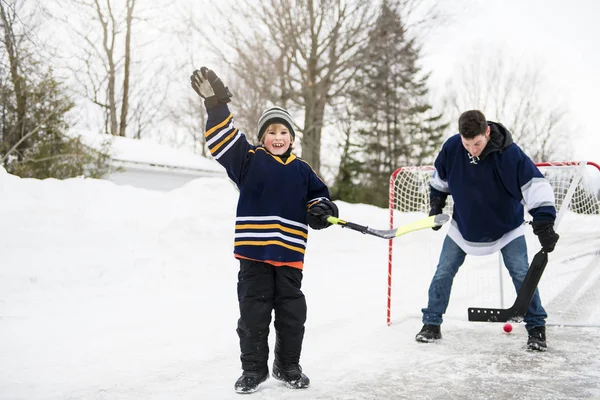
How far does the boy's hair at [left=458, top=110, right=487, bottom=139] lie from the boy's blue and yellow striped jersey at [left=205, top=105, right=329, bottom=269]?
1.20 meters

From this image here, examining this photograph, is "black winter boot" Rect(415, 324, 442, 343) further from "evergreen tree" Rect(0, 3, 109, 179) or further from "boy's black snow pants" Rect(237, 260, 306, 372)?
"evergreen tree" Rect(0, 3, 109, 179)

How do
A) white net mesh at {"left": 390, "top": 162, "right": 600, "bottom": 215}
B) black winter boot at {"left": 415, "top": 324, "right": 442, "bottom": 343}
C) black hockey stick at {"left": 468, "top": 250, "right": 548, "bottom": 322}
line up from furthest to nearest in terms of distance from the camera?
white net mesh at {"left": 390, "top": 162, "right": 600, "bottom": 215} < black winter boot at {"left": 415, "top": 324, "right": 442, "bottom": 343} < black hockey stick at {"left": 468, "top": 250, "right": 548, "bottom": 322}

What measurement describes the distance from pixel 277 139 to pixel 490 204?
156 centimetres

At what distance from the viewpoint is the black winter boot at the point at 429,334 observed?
3.62 m

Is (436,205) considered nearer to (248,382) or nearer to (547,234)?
(547,234)

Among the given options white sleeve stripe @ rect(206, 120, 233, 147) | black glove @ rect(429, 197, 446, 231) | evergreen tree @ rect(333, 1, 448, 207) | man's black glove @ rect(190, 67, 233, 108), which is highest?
evergreen tree @ rect(333, 1, 448, 207)

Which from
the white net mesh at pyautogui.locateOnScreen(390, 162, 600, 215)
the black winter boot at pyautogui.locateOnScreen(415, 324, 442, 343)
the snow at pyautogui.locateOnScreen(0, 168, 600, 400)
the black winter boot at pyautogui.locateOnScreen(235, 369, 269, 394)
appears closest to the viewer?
the black winter boot at pyautogui.locateOnScreen(235, 369, 269, 394)

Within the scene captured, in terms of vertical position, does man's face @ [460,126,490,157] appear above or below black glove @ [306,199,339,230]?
above

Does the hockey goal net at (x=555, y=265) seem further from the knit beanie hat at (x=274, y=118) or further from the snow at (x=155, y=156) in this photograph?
the snow at (x=155, y=156)

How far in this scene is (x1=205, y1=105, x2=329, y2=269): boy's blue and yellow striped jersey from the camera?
2.65 m

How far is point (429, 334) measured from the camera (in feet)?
12.0

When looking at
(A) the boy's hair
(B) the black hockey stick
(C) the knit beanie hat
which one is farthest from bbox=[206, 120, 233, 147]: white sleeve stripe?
(B) the black hockey stick

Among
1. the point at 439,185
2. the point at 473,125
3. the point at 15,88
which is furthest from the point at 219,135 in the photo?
the point at 15,88

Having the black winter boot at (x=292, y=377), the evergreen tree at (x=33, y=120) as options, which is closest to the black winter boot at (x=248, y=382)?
the black winter boot at (x=292, y=377)
